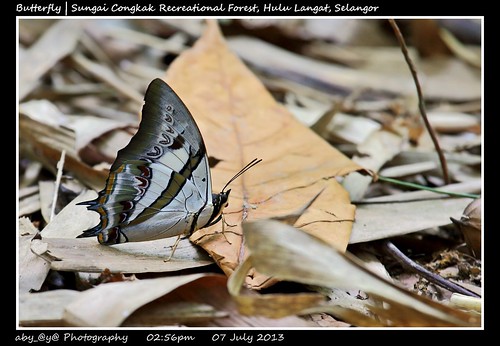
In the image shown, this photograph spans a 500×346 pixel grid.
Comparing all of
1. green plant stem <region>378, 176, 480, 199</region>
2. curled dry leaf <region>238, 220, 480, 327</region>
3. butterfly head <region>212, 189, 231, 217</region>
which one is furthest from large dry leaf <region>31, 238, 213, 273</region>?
green plant stem <region>378, 176, 480, 199</region>

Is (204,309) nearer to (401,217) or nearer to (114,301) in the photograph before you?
(114,301)

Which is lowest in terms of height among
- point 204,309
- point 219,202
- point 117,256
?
point 204,309

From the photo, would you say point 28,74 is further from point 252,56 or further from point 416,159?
point 416,159

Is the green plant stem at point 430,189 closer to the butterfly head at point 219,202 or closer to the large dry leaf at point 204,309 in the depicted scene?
the butterfly head at point 219,202

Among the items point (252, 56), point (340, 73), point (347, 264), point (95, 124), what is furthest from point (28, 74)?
point (347, 264)

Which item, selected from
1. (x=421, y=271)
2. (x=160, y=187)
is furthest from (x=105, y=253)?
(x=421, y=271)

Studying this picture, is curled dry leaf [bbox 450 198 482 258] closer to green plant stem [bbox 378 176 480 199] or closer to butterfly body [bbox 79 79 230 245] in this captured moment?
green plant stem [bbox 378 176 480 199]
